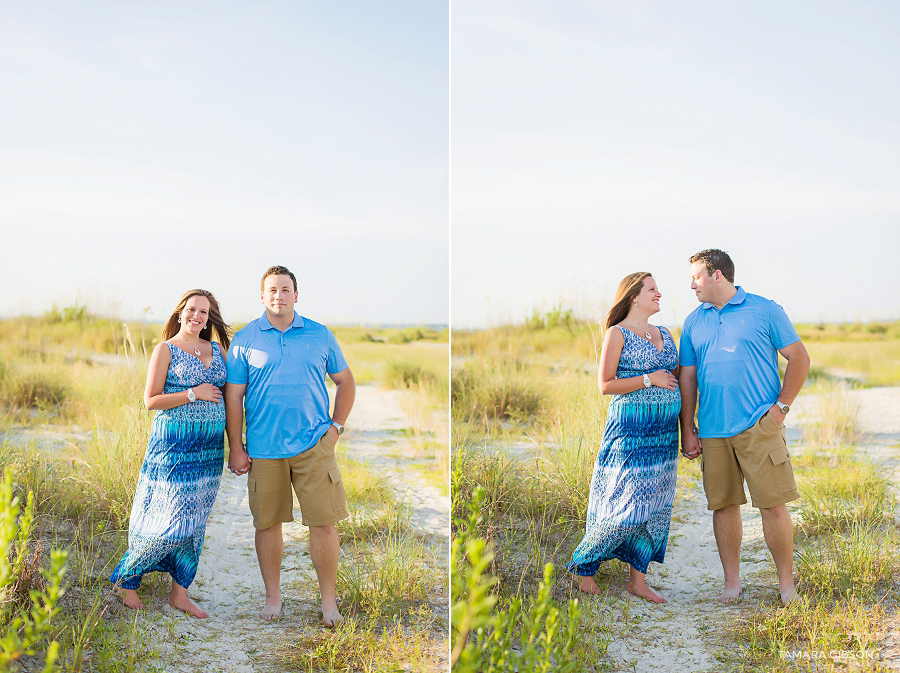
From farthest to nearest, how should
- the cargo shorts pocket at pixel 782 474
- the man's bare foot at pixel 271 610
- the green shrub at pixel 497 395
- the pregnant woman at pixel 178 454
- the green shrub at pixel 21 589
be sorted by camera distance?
the green shrub at pixel 497 395 → the man's bare foot at pixel 271 610 → the cargo shorts pocket at pixel 782 474 → the pregnant woman at pixel 178 454 → the green shrub at pixel 21 589

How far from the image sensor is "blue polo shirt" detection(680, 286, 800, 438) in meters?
3.36

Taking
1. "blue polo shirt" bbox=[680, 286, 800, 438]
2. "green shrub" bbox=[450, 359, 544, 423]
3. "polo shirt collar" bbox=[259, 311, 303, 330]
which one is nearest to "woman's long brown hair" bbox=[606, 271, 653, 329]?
"blue polo shirt" bbox=[680, 286, 800, 438]

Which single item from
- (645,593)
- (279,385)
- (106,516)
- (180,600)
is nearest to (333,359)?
(279,385)

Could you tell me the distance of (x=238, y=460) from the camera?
332cm

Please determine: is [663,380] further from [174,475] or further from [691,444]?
[174,475]

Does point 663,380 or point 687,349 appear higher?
point 687,349

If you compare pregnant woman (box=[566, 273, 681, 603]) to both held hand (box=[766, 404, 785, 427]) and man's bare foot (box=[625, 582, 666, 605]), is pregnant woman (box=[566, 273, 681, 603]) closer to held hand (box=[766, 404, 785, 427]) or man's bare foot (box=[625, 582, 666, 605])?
man's bare foot (box=[625, 582, 666, 605])

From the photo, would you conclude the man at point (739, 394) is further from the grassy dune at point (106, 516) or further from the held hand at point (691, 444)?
the grassy dune at point (106, 516)

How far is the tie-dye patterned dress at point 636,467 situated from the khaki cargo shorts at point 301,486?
1.36 meters

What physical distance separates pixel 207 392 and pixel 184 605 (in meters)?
1.17

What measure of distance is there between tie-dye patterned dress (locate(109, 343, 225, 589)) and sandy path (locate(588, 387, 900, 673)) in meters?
2.22

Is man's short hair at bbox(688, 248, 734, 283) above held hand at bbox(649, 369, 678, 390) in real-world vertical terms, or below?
above

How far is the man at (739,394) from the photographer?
3.35 m

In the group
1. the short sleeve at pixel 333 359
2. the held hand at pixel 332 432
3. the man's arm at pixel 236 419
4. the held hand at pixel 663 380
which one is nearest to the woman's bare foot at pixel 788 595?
the held hand at pixel 663 380
